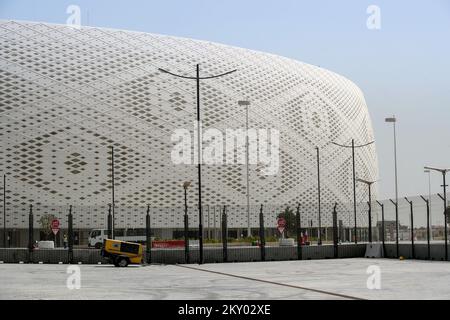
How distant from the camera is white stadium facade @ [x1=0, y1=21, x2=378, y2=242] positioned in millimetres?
81438

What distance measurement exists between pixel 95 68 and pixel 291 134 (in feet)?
86.1

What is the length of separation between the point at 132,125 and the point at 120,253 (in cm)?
5039

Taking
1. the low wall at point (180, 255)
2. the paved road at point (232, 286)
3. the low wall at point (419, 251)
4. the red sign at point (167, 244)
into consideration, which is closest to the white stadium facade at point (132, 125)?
the red sign at point (167, 244)

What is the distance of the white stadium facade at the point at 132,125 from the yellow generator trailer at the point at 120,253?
44.8 m

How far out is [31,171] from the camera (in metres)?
80.8

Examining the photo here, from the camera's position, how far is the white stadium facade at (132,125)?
81.4m

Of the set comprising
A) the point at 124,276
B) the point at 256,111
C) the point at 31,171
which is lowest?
the point at 124,276

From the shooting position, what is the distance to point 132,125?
8581 centimetres

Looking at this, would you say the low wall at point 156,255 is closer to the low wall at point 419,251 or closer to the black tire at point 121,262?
the black tire at point 121,262

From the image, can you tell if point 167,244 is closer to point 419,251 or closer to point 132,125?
point 419,251

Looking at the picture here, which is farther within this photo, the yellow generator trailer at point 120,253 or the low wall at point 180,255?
the low wall at point 180,255

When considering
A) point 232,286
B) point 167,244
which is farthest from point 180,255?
point 167,244

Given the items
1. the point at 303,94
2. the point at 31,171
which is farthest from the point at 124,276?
the point at 303,94
